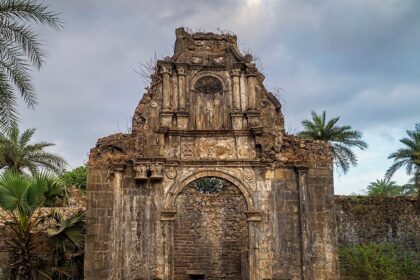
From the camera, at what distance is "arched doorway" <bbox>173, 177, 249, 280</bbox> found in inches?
861

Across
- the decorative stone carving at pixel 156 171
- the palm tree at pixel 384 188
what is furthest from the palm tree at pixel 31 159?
the palm tree at pixel 384 188

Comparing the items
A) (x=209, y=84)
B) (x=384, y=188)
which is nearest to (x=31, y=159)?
(x=209, y=84)

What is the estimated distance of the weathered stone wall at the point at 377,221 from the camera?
2158cm

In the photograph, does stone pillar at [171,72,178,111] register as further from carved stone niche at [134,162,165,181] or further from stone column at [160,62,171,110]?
carved stone niche at [134,162,165,181]

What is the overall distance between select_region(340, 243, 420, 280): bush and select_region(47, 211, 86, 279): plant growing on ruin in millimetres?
9752

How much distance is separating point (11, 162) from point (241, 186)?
13.1 m

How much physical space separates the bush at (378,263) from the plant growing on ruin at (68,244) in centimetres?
975

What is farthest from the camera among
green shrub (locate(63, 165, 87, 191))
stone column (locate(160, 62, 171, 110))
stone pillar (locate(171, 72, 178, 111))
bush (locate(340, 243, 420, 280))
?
green shrub (locate(63, 165, 87, 191))

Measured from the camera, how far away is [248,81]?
649 inches

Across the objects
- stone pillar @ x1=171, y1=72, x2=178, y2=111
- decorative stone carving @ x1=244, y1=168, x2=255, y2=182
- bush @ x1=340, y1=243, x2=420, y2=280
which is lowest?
A: bush @ x1=340, y1=243, x2=420, y2=280

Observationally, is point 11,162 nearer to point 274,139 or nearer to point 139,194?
point 139,194

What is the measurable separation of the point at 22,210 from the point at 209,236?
9.52m

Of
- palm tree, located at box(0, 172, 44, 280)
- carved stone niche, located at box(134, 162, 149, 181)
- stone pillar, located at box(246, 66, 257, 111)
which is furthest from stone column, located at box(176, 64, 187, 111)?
palm tree, located at box(0, 172, 44, 280)

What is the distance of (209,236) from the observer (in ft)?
73.9
